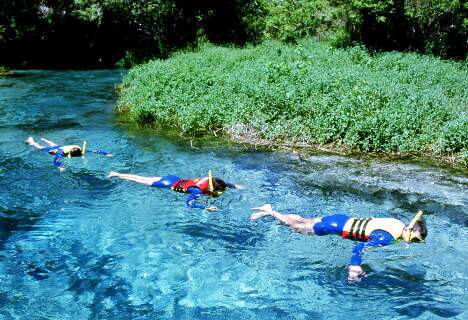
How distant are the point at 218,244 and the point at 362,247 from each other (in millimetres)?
2008

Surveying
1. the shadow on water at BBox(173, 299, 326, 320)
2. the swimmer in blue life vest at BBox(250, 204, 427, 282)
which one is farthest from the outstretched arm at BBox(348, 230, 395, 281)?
the shadow on water at BBox(173, 299, 326, 320)

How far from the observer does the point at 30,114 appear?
608 inches

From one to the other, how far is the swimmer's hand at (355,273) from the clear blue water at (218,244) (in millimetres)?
122

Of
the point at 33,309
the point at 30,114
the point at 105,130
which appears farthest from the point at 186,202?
the point at 30,114

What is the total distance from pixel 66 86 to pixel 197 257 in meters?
16.4

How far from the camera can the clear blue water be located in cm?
568

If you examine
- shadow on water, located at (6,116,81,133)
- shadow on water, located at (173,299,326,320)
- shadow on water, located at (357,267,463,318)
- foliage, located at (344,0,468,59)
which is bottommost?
shadow on water, located at (173,299,326,320)

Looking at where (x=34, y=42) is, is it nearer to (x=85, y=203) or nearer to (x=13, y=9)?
(x=13, y=9)

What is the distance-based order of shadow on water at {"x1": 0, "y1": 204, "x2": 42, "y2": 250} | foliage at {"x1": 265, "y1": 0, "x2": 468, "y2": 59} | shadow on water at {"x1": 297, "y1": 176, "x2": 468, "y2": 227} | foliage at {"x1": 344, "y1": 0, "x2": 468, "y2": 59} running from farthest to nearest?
1. foliage at {"x1": 344, "y1": 0, "x2": 468, "y2": 59}
2. foliage at {"x1": 265, "y1": 0, "x2": 468, "y2": 59}
3. shadow on water at {"x1": 297, "y1": 176, "x2": 468, "y2": 227}
4. shadow on water at {"x1": 0, "y1": 204, "x2": 42, "y2": 250}

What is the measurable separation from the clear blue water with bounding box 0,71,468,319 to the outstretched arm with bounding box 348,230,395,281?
0.20 m

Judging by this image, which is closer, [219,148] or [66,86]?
[219,148]

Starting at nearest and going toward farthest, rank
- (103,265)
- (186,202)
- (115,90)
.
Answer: (103,265) < (186,202) < (115,90)

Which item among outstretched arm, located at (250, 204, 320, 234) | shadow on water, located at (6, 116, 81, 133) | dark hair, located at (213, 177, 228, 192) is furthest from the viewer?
shadow on water, located at (6, 116, 81, 133)

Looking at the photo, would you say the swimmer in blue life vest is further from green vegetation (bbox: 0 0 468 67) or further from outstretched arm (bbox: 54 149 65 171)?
green vegetation (bbox: 0 0 468 67)
